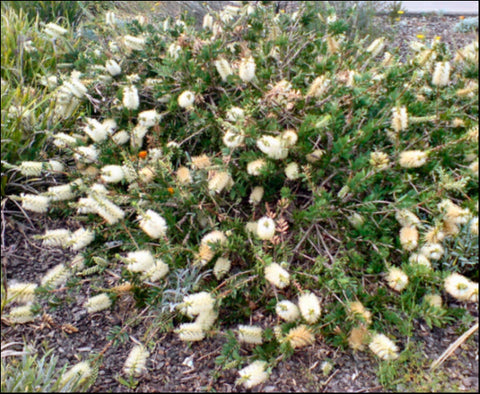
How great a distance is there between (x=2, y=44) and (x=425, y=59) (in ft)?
10.5

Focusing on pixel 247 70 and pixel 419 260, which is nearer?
pixel 419 260

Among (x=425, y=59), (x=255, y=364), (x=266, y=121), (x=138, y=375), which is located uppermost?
(x=425, y=59)

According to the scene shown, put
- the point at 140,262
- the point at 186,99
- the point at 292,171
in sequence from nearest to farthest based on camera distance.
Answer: the point at 140,262 → the point at 292,171 → the point at 186,99

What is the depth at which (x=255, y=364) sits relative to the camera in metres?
1.85

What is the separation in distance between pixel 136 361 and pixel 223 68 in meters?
1.53

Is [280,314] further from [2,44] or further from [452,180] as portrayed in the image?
[2,44]

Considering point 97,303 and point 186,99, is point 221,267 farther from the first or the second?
point 186,99

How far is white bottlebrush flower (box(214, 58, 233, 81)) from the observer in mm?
2580

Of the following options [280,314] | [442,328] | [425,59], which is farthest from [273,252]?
[425,59]

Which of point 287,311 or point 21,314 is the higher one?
point 287,311

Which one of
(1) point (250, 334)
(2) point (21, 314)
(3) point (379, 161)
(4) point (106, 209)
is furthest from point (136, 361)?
(3) point (379, 161)

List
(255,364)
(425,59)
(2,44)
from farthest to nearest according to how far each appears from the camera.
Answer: (2,44)
(425,59)
(255,364)

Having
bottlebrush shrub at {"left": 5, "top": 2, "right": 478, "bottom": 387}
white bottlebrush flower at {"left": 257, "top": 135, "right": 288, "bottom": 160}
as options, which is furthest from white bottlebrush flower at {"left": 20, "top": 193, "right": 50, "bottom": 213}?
white bottlebrush flower at {"left": 257, "top": 135, "right": 288, "bottom": 160}

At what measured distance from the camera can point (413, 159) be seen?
2.08 m
